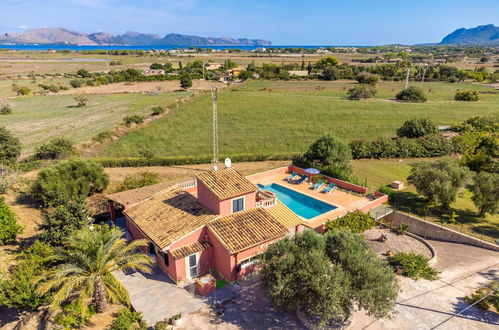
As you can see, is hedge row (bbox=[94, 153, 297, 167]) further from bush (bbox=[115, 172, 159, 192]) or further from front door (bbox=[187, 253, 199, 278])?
front door (bbox=[187, 253, 199, 278])

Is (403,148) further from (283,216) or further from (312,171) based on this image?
(283,216)

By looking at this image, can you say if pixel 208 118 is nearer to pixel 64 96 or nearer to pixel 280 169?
pixel 280 169

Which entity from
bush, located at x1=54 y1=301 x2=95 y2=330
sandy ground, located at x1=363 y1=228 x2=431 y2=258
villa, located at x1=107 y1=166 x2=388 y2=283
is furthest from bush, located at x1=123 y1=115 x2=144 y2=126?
sandy ground, located at x1=363 y1=228 x2=431 y2=258

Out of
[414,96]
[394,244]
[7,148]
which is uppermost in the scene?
[414,96]

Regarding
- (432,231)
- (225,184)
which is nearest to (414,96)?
(432,231)

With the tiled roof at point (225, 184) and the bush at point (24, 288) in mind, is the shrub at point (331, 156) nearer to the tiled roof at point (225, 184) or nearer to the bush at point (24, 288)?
the tiled roof at point (225, 184)
